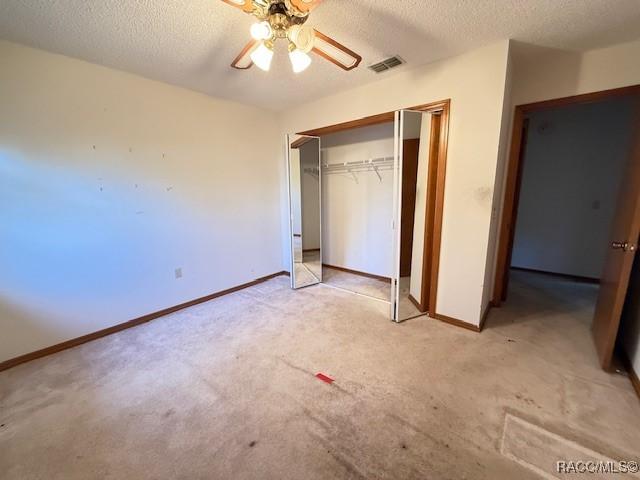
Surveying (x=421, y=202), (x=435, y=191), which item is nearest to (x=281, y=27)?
(x=435, y=191)

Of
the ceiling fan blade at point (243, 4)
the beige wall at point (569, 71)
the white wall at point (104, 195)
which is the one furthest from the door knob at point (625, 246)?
the white wall at point (104, 195)

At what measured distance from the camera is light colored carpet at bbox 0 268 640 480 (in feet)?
4.21

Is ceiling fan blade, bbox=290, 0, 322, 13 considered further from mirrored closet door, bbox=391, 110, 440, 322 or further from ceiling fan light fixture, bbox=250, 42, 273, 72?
mirrored closet door, bbox=391, 110, 440, 322

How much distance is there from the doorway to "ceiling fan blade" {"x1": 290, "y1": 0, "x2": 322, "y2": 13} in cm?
227

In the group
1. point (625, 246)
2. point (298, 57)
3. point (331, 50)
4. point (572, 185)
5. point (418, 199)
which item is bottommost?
point (625, 246)

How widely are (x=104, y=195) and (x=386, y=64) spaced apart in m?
2.87

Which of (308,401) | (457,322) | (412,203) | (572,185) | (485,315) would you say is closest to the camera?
(308,401)

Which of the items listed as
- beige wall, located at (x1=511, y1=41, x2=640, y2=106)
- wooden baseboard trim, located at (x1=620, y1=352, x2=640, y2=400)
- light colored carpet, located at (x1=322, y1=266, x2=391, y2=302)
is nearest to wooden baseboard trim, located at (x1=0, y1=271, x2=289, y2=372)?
light colored carpet, located at (x1=322, y1=266, x2=391, y2=302)

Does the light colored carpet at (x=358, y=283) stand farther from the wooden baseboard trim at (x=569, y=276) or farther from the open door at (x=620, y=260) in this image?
the wooden baseboard trim at (x=569, y=276)

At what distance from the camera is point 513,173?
8.44 ft

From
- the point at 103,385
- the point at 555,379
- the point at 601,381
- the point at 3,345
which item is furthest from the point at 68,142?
the point at 601,381

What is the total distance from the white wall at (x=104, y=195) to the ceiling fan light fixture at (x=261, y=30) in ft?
6.03

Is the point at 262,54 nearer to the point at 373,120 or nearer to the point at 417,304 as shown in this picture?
the point at 373,120

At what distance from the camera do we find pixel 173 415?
1556 mm
